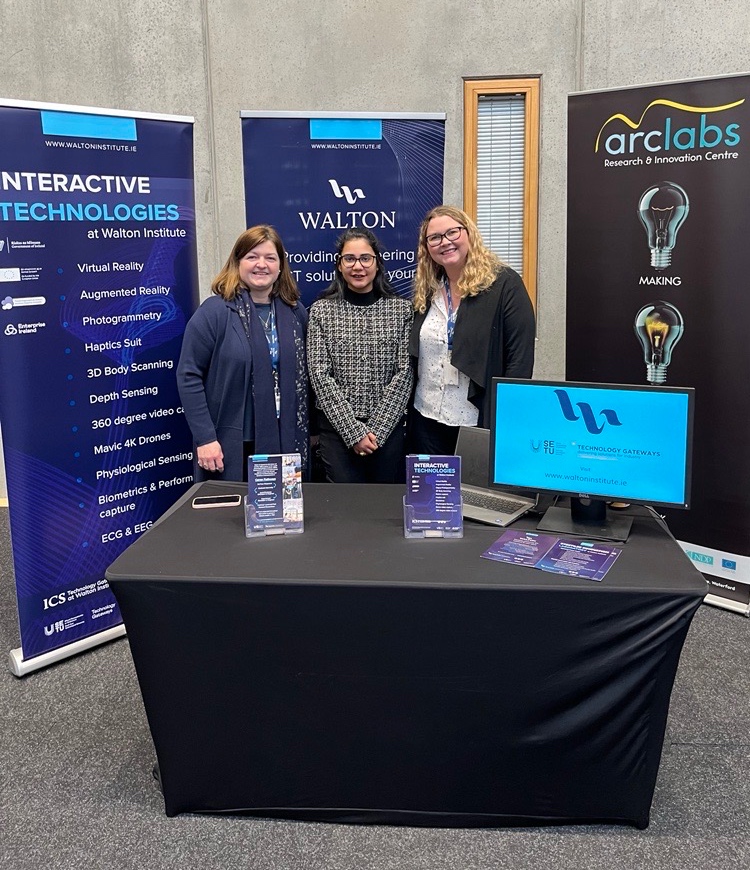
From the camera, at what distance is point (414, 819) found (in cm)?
185

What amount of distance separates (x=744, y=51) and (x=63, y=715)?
4.30 m

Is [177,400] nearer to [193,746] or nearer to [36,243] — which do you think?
[36,243]

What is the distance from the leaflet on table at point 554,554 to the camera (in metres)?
1.70

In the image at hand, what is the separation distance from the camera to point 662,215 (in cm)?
300

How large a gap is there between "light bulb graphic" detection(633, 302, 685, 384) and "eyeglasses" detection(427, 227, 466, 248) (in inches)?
36.0

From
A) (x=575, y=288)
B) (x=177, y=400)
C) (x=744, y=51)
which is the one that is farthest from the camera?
(x=744, y=51)

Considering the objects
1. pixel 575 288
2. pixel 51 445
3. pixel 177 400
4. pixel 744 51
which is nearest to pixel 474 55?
pixel 744 51

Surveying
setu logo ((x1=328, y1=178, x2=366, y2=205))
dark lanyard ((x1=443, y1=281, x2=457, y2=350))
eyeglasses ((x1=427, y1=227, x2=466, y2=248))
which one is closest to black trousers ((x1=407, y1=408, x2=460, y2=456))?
dark lanyard ((x1=443, y1=281, x2=457, y2=350))

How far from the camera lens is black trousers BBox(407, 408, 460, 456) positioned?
9.44 ft

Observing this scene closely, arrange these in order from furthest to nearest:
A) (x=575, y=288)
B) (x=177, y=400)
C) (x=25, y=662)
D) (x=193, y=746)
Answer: (x=575, y=288) < (x=177, y=400) < (x=25, y=662) < (x=193, y=746)

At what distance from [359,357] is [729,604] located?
5.75ft

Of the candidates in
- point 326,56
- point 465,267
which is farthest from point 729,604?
point 326,56

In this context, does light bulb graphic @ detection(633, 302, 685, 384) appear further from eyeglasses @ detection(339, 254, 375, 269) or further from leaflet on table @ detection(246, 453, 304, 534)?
leaflet on table @ detection(246, 453, 304, 534)

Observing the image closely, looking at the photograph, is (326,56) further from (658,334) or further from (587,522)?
(587,522)
